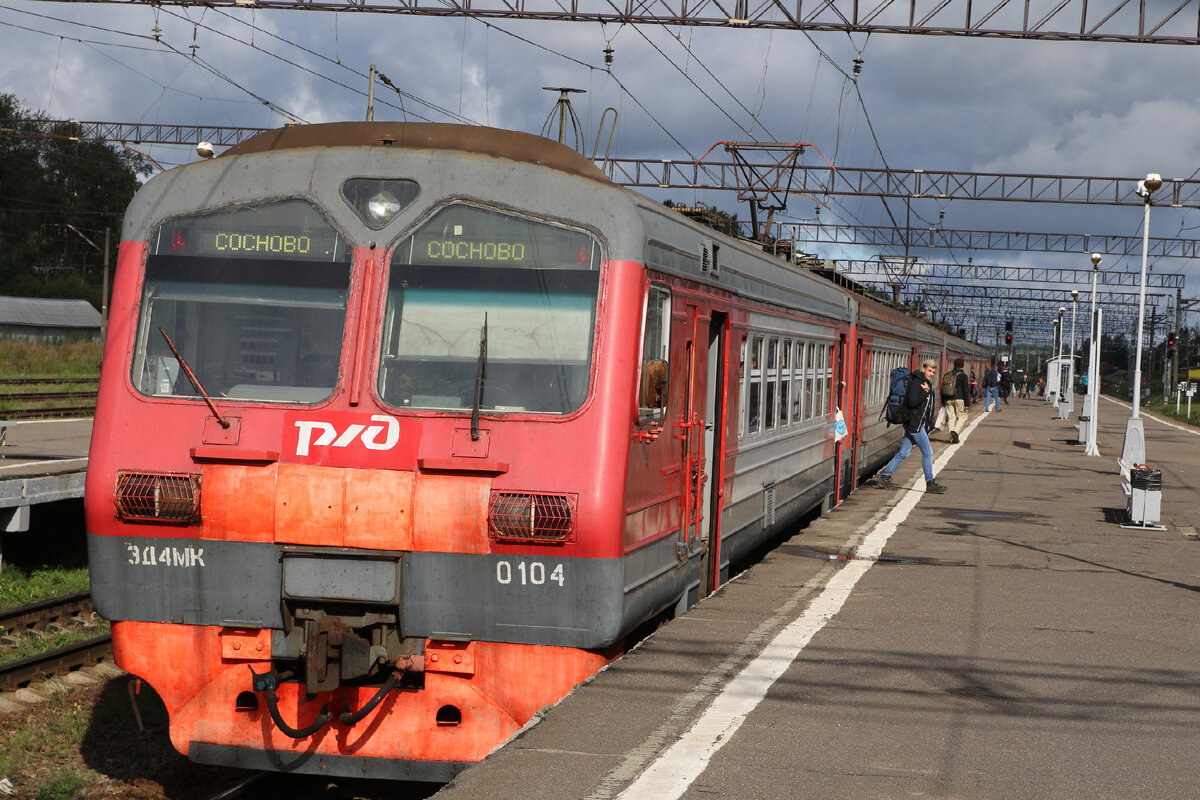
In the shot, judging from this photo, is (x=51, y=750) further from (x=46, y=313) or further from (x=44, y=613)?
(x=46, y=313)

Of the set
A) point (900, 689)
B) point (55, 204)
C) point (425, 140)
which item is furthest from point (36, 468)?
point (55, 204)

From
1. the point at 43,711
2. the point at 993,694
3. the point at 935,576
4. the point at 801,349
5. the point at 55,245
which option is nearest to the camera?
the point at 993,694

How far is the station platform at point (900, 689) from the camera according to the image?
5.14 metres

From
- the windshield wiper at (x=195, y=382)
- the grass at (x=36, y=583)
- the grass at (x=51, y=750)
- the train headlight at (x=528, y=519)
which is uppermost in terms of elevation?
the windshield wiper at (x=195, y=382)

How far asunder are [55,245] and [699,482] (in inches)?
2850

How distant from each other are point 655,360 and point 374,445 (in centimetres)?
156

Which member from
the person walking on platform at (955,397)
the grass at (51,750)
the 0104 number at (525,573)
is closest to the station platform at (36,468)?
the grass at (51,750)

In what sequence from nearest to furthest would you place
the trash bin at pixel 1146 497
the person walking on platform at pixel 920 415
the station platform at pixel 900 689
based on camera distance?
the station platform at pixel 900 689
the trash bin at pixel 1146 497
the person walking on platform at pixel 920 415

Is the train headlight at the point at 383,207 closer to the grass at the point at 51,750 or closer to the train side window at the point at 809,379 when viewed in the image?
the grass at the point at 51,750

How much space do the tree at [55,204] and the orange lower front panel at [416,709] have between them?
215 feet

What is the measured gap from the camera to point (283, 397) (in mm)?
6145

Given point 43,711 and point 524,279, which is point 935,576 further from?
point 43,711

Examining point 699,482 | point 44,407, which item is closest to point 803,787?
point 699,482

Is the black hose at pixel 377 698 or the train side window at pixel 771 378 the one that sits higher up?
the train side window at pixel 771 378
